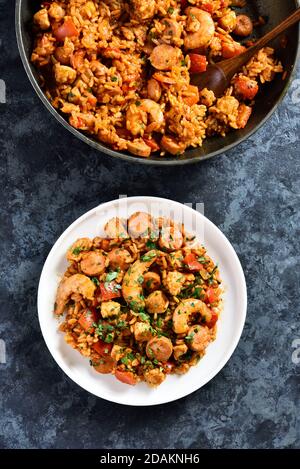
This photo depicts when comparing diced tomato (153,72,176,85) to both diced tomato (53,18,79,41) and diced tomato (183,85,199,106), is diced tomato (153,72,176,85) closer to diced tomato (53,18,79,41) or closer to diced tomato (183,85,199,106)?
diced tomato (183,85,199,106)

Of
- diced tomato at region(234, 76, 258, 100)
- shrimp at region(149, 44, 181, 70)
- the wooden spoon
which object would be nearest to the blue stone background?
diced tomato at region(234, 76, 258, 100)

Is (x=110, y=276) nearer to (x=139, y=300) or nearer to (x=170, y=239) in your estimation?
(x=139, y=300)

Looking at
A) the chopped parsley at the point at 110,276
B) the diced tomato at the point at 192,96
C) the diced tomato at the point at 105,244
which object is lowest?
the chopped parsley at the point at 110,276

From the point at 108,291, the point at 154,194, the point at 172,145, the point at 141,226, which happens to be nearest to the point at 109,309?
the point at 108,291

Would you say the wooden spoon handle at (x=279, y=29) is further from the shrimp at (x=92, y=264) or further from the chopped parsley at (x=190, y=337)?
the chopped parsley at (x=190, y=337)

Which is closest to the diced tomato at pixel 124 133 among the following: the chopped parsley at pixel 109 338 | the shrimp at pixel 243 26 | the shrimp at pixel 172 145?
the shrimp at pixel 172 145

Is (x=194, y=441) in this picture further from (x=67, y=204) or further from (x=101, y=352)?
(x=67, y=204)
